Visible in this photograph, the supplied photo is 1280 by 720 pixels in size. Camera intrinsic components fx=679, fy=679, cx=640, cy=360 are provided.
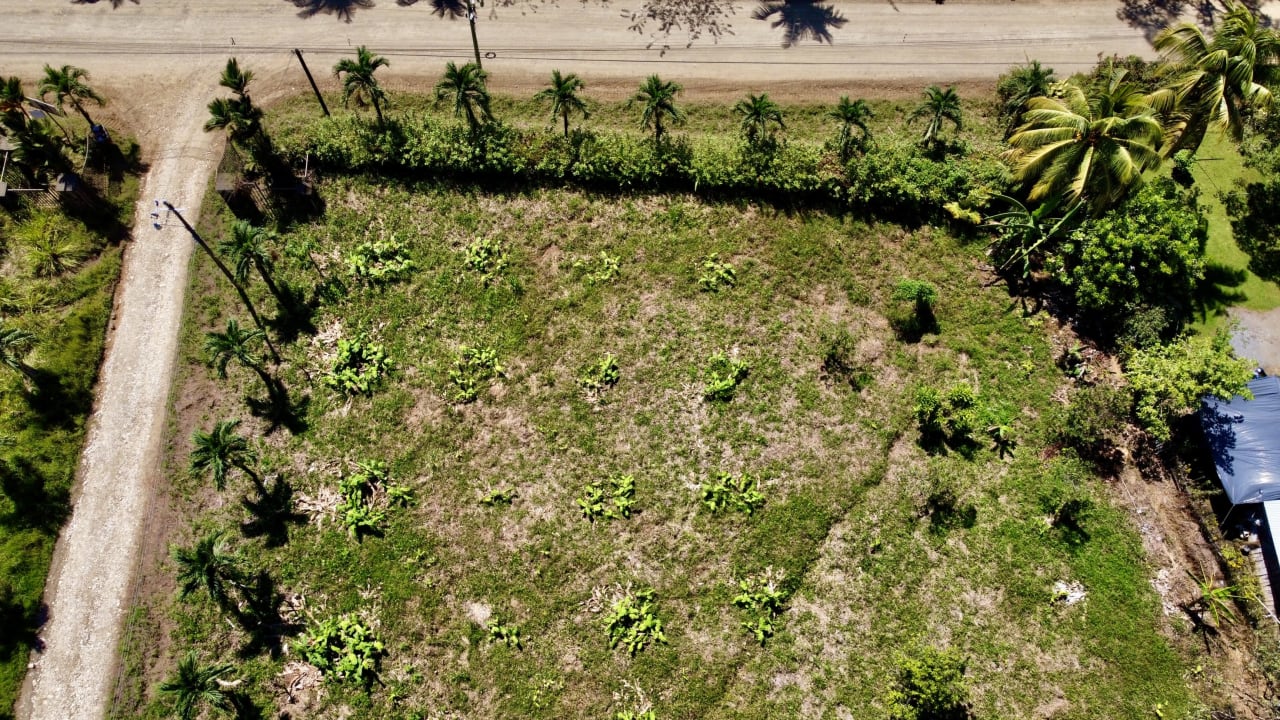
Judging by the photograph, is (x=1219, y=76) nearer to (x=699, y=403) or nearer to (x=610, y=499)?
(x=699, y=403)

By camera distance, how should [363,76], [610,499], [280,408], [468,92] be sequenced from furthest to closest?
1. [468,92]
2. [363,76]
3. [280,408]
4. [610,499]

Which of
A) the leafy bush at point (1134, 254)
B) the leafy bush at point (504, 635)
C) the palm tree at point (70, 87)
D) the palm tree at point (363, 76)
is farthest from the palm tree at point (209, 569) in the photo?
the leafy bush at point (1134, 254)

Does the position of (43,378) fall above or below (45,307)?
below

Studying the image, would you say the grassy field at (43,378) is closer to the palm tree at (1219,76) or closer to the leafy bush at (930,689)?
the leafy bush at (930,689)

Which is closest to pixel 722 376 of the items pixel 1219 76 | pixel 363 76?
pixel 363 76

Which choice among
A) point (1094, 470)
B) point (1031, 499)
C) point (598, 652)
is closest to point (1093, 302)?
point (1094, 470)
